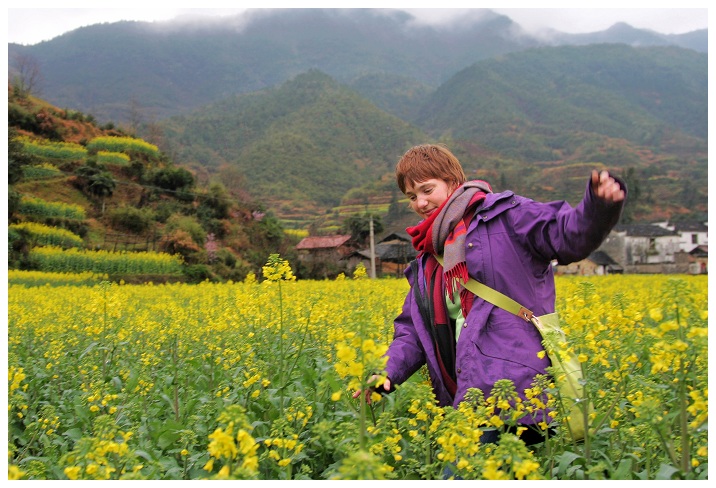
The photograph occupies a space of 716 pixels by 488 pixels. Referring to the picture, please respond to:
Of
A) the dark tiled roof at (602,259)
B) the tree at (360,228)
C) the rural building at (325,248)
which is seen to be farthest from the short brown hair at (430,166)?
the dark tiled roof at (602,259)

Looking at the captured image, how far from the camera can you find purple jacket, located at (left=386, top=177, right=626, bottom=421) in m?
2.58

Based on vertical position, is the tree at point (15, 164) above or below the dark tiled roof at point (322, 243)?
above

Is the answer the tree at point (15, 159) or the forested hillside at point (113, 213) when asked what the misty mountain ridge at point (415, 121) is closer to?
the forested hillside at point (113, 213)

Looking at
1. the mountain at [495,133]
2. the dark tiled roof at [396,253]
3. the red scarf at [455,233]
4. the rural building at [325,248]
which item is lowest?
the dark tiled roof at [396,253]

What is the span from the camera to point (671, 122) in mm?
139000

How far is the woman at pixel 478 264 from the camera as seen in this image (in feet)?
8.30

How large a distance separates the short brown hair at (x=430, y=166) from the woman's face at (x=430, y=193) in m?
0.02

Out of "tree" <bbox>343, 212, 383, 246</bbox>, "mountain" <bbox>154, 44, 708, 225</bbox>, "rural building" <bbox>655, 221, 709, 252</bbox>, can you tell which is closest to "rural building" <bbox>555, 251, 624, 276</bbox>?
"rural building" <bbox>655, 221, 709, 252</bbox>

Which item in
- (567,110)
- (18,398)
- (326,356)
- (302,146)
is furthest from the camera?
(567,110)

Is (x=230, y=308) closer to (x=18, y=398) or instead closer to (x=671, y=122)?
(x=18, y=398)

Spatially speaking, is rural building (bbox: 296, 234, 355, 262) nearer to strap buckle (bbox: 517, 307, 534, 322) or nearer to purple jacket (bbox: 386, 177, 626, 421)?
purple jacket (bbox: 386, 177, 626, 421)

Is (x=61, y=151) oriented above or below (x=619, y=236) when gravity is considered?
above

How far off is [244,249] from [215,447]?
2638 centimetres

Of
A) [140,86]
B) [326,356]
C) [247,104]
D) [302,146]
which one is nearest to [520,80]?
[247,104]
